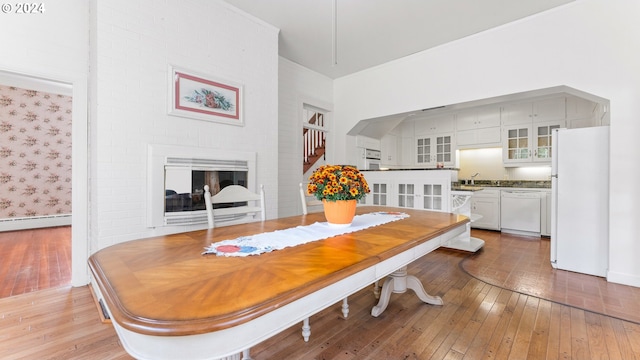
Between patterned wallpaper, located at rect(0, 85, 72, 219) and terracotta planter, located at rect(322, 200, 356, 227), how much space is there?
635 cm

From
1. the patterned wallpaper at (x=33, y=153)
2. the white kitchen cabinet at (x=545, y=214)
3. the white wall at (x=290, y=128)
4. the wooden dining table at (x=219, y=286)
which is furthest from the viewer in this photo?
the patterned wallpaper at (x=33, y=153)

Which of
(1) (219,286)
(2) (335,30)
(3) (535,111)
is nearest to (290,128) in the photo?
(2) (335,30)

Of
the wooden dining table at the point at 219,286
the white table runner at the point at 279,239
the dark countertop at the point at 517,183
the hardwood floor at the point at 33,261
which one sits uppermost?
the dark countertop at the point at 517,183

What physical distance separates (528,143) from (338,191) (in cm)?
509

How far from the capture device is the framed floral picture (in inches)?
103

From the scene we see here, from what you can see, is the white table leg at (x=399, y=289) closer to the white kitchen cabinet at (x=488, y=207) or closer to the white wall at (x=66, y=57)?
the white wall at (x=66, y=57)

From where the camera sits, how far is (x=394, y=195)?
4.11 m

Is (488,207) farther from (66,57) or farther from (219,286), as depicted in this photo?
(66,57)

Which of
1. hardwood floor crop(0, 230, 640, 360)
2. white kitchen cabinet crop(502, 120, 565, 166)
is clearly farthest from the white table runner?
white kitchen cabinet crop(502, 120, 565, 166)

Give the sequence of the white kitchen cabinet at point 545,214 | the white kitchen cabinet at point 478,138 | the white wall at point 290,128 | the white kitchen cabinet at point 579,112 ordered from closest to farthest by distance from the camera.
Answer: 1. the white wall at point 290,128
2. the white kitchen cabinet at point 579,112
3. the white kitchen cabinet at point 545,214
4. the white kitchen cabinet at point 478,138

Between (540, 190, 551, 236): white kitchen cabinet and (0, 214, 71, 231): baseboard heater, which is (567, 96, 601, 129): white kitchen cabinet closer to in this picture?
(540, 190, 551, 236): white kitchen cabinet

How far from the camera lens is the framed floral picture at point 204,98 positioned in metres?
2.62

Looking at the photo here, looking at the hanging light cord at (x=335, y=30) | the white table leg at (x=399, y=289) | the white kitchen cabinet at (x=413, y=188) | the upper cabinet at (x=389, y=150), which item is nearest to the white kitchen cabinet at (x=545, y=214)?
the white kitchen cabinet at (x=413, y=188)

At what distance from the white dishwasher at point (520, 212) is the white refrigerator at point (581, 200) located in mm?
1834
